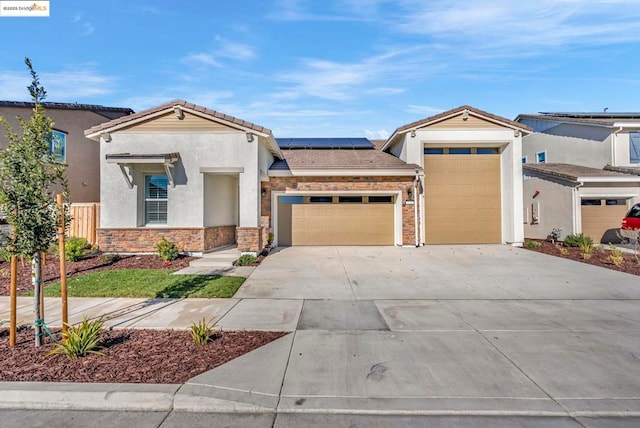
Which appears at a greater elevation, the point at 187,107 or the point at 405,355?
the point at 187,107

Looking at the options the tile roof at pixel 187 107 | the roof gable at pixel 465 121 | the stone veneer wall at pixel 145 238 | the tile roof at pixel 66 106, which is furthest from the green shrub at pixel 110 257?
the roof gable at pixel 465 121

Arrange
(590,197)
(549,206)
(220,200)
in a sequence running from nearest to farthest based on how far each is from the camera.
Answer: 1. (220,200)
2. (590,197)
3. (549,206)

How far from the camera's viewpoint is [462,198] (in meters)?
14.4

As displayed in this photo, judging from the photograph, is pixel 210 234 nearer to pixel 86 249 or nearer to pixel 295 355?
pixel 86 249

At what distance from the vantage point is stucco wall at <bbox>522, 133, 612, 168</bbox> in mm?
16547

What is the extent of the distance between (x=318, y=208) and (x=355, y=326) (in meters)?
9.47

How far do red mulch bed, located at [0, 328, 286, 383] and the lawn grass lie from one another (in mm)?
1980

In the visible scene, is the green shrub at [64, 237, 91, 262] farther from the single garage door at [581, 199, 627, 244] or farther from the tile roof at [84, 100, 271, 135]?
the single garage door at [581, 199, 627, 244]

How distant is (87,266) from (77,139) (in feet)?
31.1

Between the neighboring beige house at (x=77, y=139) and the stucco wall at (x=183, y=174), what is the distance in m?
5.92

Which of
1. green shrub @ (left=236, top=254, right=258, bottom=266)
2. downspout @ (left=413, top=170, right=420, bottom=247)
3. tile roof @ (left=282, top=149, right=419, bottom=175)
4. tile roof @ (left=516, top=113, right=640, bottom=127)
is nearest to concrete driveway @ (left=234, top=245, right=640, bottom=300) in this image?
green shrub @ (left=236, top=254, right=258, bottom=266)

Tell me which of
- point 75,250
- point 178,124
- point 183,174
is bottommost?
point 75,250

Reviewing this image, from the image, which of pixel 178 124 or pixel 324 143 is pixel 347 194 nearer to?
pixel 324 143

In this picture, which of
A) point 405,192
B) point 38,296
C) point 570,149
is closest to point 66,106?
point 38,296
